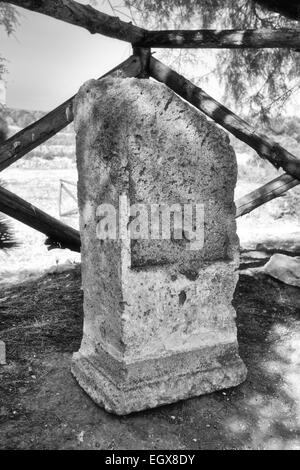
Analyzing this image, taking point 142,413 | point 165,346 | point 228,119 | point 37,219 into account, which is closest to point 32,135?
point 37,219

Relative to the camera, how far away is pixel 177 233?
8.20 ft

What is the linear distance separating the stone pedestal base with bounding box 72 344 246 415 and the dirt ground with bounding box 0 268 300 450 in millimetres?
56

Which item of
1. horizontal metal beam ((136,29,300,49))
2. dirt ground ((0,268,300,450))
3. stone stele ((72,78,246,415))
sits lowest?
dirt ground ((0,268,300,450))

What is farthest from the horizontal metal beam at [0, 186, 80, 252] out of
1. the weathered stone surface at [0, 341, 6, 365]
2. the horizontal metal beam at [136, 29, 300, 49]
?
the horizontal metal beam at [136, 29, 300, 49]

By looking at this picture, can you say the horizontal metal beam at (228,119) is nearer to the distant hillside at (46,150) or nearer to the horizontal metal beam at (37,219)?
the horizontal metal beam at (37,219)

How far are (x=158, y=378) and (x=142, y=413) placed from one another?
188mm

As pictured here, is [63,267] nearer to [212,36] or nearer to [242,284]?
[242,284]

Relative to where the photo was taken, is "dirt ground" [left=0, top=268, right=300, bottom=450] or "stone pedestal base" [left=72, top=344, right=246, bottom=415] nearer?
"dirt ground" [left=0, top=268, right=300, bottom=450]

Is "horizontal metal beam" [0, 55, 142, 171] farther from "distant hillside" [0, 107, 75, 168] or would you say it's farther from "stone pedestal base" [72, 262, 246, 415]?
"distant hillside" [0, 107, 75, 168]

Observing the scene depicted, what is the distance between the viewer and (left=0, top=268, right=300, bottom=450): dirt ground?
219 centimetres

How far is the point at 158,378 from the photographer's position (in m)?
2.42

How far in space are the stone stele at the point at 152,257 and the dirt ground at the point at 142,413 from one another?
0.09 meters

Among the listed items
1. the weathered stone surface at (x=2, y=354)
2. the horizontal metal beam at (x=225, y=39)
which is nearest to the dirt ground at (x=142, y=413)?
the weathered stone surface at (x=2, y=354)
